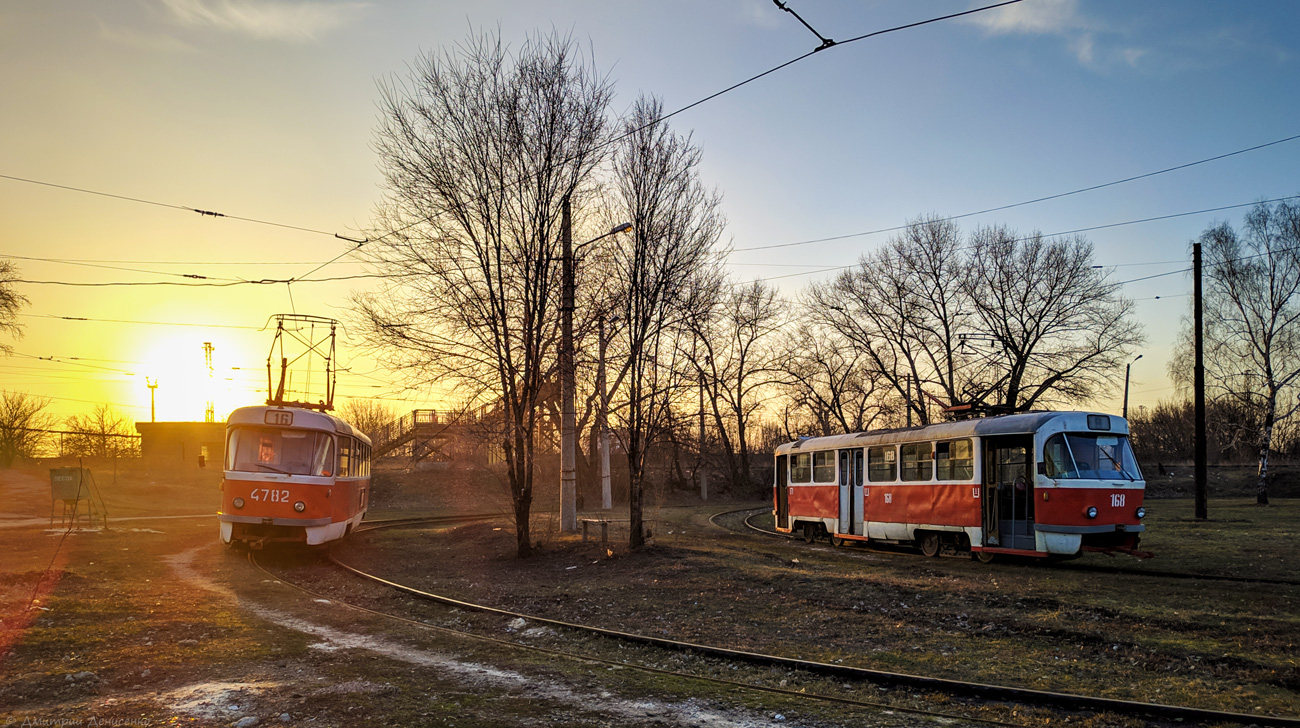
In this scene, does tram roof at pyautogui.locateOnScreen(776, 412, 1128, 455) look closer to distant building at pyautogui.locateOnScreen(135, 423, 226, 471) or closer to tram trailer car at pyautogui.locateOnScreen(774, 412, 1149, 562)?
tram trailer car at pyautogui.locateOnScreen(774, 412, 1149, 562)

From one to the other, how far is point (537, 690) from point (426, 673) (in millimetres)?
1387

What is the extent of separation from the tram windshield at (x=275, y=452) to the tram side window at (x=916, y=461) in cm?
1338

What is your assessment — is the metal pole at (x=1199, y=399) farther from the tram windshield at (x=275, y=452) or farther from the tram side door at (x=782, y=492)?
the tram windshield at (x=275, y=452)

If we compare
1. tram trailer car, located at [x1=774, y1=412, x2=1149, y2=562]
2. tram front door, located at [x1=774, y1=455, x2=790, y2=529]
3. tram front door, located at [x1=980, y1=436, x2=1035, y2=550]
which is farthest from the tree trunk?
tram front door, located at [x1=980, y1=436, x2=1035, y2=550]

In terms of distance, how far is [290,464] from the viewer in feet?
56.1

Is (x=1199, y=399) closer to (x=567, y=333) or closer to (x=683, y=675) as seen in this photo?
(x=567, y=333)

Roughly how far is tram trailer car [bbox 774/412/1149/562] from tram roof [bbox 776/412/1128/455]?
0.08 feet

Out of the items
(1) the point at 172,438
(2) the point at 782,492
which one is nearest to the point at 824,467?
(2) the point at 782,492

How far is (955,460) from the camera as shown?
17562 millimetres

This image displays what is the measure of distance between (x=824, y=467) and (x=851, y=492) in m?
1.61

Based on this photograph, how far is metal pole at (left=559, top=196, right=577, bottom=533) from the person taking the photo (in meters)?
18.0

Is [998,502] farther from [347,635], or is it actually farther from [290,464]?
[290,464]

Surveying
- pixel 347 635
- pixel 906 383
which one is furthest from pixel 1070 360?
pixel 347 635

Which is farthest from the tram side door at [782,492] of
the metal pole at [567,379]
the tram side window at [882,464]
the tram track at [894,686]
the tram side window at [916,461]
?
the tram track at [894,686]
